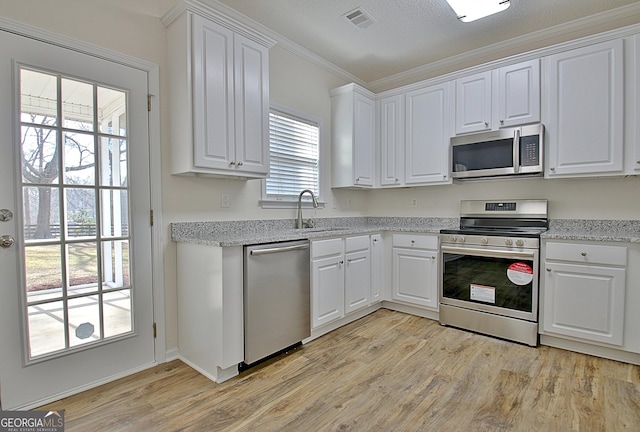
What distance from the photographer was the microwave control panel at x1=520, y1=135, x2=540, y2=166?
2.83m

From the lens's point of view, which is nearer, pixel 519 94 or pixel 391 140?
pixel 519 94

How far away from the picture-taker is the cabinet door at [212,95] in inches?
88.0

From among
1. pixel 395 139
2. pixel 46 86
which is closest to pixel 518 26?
pixel 395 139

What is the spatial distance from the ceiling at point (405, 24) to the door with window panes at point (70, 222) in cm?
126

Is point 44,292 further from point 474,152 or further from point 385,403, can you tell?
point 474,152

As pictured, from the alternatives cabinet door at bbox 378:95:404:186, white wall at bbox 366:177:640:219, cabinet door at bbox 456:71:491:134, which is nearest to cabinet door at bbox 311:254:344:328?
cabinet door at bbox 378:95:404:186

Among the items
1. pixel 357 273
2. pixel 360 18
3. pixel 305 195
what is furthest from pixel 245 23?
pixel 357 273

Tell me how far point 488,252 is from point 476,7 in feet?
6.36

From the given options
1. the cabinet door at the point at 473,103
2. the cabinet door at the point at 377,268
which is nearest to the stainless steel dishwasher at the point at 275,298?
the cabinet door at the point at 377,268

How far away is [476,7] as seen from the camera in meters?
2.45

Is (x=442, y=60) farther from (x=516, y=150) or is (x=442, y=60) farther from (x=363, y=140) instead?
(x=516, y=150)

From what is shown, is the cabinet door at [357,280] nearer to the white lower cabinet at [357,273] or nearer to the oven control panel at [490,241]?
the white lower cabinet at [357,273]

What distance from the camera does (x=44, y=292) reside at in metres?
1.88

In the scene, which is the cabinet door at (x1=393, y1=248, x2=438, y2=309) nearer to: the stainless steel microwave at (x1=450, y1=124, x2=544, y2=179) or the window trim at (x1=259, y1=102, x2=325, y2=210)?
the stainless steel microwave at (x1=450, y1=124, x2=544, y2=179)
